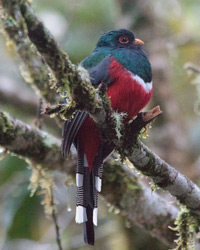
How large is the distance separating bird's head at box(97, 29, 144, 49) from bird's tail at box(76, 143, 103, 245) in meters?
0.95

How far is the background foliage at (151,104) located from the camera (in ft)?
14.5

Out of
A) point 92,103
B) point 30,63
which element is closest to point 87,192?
point 92,103

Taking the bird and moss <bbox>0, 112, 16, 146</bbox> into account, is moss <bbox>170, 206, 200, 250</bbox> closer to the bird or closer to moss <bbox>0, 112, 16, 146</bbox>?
the bird

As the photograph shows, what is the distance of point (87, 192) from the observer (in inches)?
127

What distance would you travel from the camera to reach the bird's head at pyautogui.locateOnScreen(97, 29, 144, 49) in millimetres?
3791

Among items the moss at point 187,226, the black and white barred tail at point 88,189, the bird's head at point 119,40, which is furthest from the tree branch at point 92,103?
the bird's head at point 119,40

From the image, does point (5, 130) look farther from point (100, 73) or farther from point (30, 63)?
point (30, 63)

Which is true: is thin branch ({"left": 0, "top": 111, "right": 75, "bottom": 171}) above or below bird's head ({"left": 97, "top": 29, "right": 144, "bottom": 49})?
below

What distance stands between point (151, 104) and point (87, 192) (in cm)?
→ 219

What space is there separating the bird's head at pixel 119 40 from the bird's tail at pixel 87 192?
0.95 meters

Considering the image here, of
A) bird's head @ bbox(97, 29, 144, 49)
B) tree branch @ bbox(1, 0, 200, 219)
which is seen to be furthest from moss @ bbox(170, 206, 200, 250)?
bird's head @ bbox(97, 29, 144, 49)

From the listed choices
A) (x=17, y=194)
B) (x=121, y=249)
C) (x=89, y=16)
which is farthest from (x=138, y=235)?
(x=89, y=16)

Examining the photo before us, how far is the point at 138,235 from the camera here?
172 inches

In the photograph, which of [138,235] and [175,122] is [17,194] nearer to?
[138,235]
